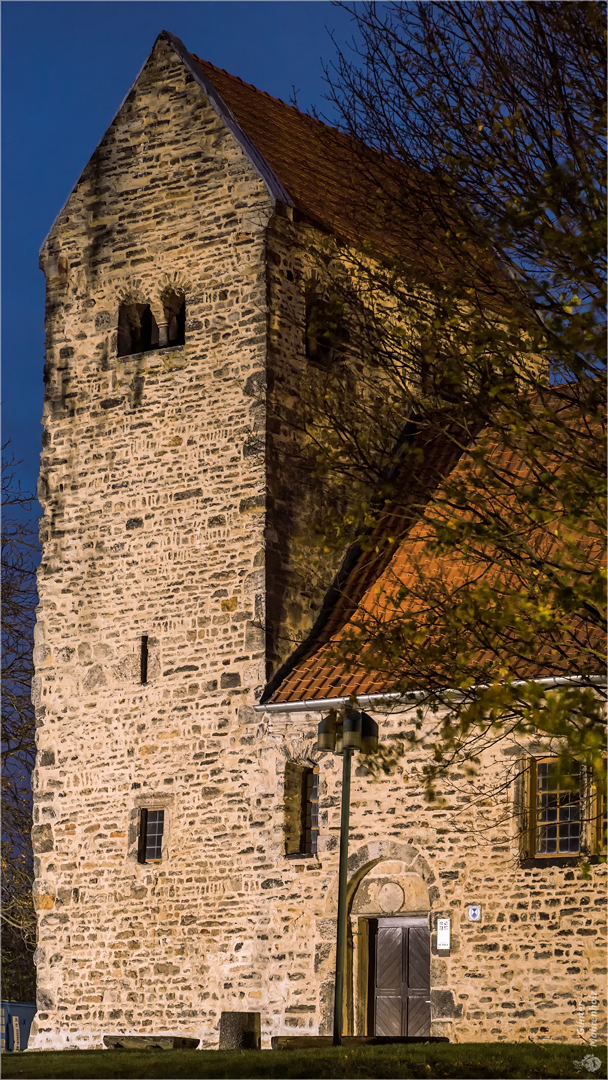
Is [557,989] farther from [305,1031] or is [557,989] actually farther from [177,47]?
[177,47]

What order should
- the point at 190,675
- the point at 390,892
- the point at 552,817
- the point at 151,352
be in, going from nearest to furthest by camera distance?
the point at 552,817 < the point at 390,892 < the point at 190,675 < the point at 151,352

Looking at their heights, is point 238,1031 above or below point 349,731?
below

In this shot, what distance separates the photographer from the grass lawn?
1340cm

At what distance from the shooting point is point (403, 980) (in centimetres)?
1883

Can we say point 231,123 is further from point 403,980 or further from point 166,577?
point 403,980

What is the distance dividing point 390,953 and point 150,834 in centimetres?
342

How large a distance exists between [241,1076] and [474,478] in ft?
18.1

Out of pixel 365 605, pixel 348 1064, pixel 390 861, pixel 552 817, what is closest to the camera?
pixel 348 1064

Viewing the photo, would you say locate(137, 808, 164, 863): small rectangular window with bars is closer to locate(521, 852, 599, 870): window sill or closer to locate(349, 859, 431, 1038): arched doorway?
locate(349, 859, 431, 1038): arched doorway

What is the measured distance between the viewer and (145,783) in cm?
2039

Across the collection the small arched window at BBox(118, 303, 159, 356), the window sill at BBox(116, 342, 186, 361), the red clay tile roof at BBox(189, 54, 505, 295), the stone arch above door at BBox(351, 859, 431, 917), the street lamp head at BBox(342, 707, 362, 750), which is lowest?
the stone arch above door at BBox(351, 859, 431, 917)

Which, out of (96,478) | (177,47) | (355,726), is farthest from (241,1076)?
(177,47)
